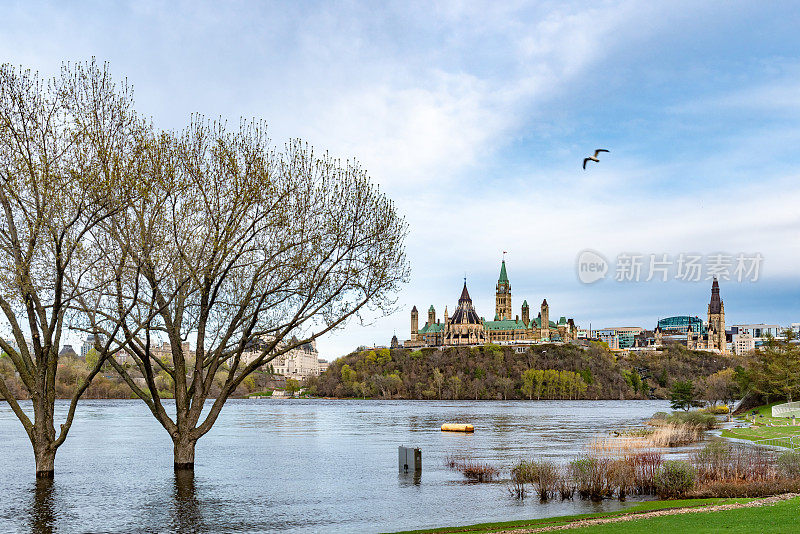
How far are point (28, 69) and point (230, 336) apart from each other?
13.1m

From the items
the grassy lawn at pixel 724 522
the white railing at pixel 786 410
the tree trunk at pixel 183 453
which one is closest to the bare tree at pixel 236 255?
the tree trunk at pixel 183 453

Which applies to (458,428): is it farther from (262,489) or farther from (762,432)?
(262,489)

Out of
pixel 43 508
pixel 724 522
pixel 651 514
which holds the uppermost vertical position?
pixel 724 522

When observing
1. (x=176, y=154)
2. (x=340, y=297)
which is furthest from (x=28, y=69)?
(x=340, y=297)

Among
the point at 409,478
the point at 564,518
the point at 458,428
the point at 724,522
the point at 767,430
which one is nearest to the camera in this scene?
the point at 724,522

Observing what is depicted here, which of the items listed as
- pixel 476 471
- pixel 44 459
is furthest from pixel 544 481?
pixel 44 459

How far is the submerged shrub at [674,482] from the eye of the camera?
27391mm

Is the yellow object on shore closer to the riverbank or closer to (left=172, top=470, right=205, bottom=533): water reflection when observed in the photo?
(left=172, top=470, right=205, bottom=533): water reflection

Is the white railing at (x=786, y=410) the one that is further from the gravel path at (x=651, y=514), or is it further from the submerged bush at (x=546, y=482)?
the gravel path at (x=651, y=514)

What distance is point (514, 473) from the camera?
3391cm

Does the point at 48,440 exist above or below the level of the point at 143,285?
below

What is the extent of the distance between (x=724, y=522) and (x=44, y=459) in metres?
26.1

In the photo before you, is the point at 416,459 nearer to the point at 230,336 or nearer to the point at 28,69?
the point at 230,336

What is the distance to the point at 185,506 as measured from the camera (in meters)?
27.4
